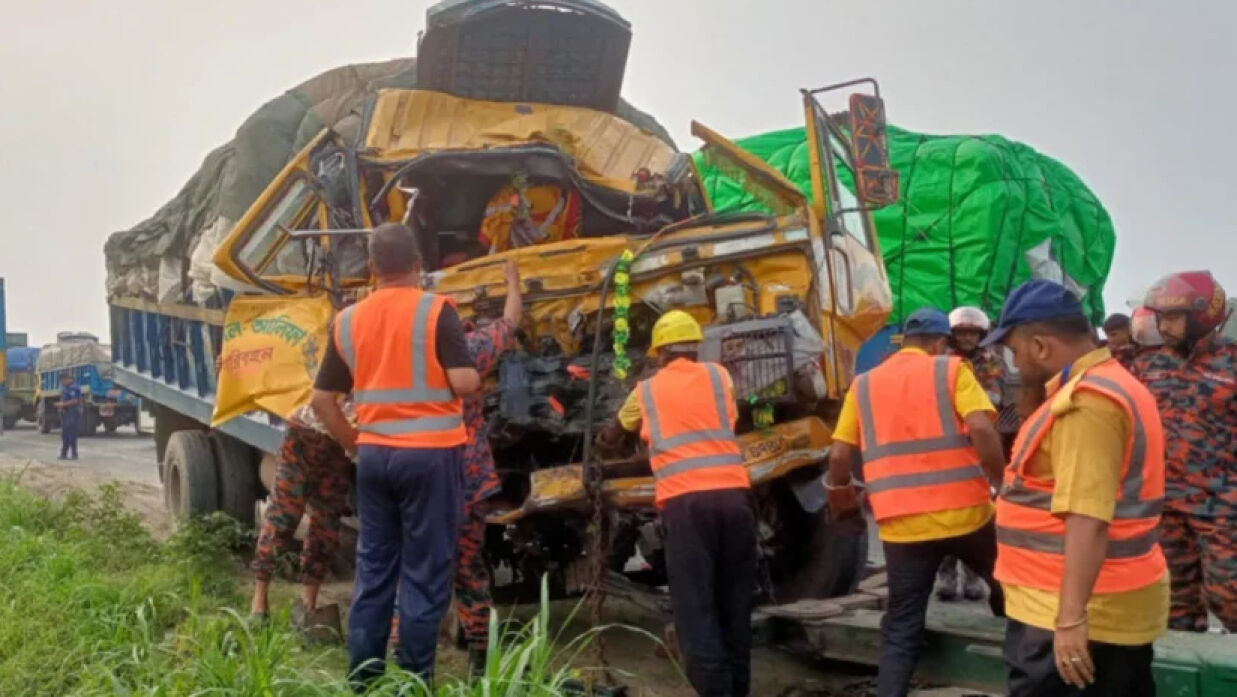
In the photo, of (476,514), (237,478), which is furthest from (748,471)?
(237,478)

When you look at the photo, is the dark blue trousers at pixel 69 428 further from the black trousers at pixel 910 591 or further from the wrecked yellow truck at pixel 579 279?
the black trousers at pixel 910 591

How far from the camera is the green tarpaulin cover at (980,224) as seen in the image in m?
8.84

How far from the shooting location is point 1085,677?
248 centimetres

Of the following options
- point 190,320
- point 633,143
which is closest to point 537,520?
point 633,143

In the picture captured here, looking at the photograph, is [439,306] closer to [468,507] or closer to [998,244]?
[468,507]

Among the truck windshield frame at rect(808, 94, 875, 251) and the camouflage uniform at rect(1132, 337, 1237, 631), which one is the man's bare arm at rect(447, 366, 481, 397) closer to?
the truck windshield frame at rect(808, 94, 875, 251)

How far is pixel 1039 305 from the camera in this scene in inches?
106

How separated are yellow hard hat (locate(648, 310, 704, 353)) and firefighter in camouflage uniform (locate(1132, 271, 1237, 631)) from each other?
1581mm

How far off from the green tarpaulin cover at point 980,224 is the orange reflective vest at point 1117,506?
6.28m

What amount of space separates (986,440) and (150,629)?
336 cm

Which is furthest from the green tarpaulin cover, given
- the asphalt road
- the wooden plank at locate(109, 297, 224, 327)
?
the asphalt road

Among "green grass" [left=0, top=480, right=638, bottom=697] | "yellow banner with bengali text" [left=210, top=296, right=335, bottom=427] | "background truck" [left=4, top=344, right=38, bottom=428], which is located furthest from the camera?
"background truck" [left=4, top=344, right=38, bottom=428]

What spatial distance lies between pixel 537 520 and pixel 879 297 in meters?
1.82

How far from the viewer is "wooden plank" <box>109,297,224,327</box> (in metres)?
7.23
